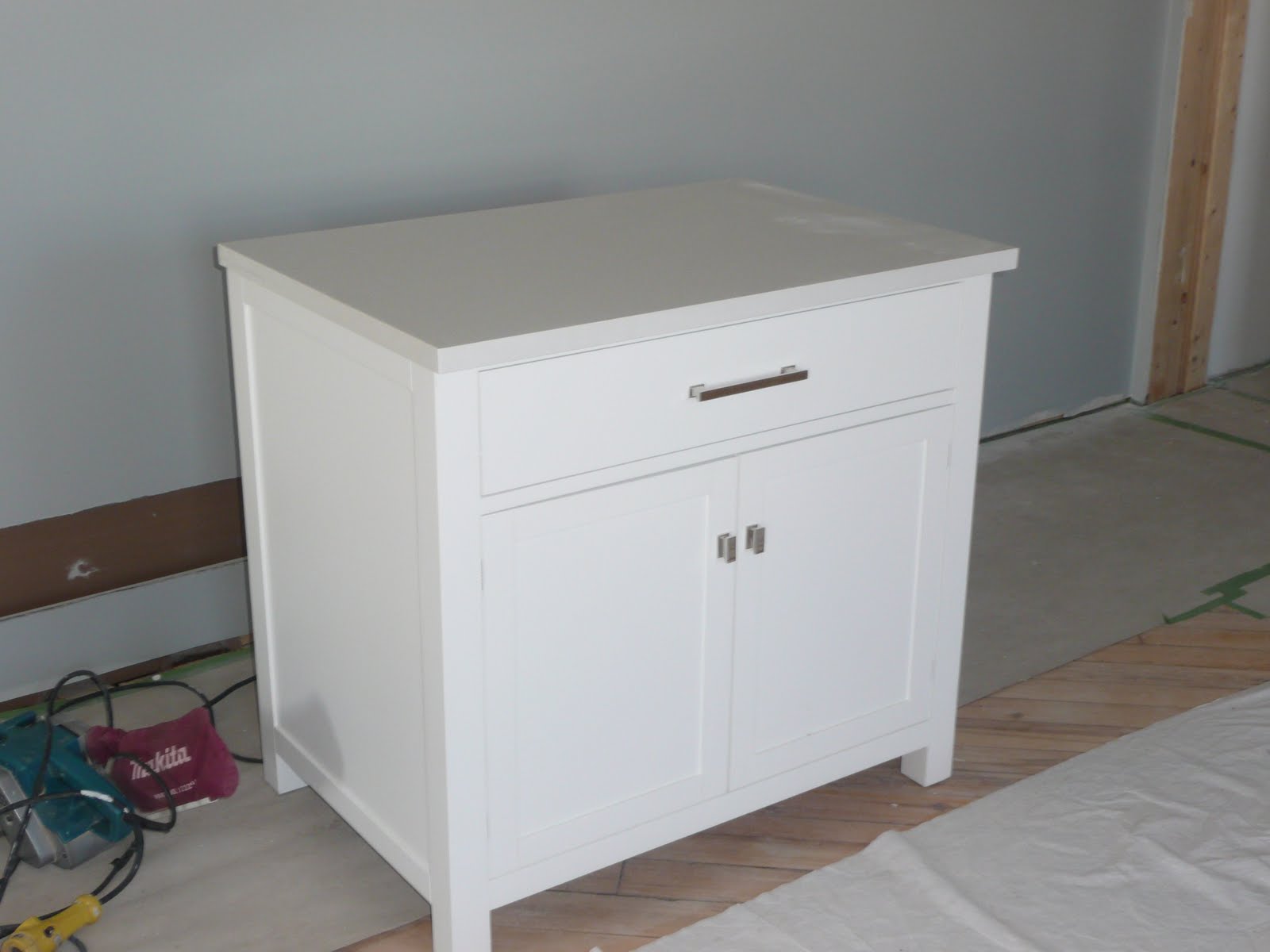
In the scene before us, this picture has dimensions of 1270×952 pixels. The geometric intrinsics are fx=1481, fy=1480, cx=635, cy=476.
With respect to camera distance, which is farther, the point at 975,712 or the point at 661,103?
the point at 661,103

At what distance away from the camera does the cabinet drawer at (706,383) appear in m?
1.52

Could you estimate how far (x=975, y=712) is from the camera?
2.28 meters

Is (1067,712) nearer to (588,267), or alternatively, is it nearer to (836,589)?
(836,589)

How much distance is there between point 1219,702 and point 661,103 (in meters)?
1.35

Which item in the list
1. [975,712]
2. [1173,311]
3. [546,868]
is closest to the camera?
[546,868]

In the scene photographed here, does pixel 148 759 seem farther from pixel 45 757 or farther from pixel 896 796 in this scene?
pixel 896 796

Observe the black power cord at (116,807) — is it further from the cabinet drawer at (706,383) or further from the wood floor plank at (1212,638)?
the wood floor plank at (1212,638)

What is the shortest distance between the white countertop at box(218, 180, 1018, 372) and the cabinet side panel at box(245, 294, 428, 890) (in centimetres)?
6

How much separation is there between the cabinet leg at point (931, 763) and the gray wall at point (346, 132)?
1103 millimetres

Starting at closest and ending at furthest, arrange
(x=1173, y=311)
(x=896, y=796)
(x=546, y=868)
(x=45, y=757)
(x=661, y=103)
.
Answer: (x=546, y=868) < (x=45, y=757) < (x=896, y=796) < (x=661, y=103) < (x=1173, y=311)

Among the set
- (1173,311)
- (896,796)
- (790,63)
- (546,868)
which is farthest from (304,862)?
(1173,311)

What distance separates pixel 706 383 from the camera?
1.64 meters

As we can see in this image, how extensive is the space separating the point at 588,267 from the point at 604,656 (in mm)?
451

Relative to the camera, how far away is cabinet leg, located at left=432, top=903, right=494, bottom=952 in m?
1.64
